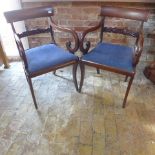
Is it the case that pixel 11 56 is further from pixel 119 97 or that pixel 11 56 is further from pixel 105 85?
pixel 119 97

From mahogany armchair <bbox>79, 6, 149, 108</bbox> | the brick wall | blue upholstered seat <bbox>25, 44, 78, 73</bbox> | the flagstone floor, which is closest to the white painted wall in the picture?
the brick wall

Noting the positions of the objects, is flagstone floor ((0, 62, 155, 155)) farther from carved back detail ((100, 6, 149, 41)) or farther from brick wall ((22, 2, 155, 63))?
carved back detail ((100, 6, 149, 41))

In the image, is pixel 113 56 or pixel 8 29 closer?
pixel 113 56

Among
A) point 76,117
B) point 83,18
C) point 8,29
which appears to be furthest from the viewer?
point 8,29

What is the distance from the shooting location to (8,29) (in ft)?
7.73

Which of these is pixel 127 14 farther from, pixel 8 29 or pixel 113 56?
pixel 8 29

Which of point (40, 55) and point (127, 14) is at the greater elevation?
point (127, 14)

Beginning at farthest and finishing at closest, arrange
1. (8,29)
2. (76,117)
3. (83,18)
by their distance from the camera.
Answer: (8,29), (83,18), (76,117)

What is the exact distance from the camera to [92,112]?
1757mm

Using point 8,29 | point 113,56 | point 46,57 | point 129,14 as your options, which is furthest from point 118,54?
point 8,29

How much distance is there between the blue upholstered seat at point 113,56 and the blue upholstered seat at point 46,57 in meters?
0.18

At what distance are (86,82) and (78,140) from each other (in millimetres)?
798

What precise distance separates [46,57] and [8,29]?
0.95 m

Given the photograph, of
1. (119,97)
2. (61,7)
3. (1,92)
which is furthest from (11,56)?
(119,97)
